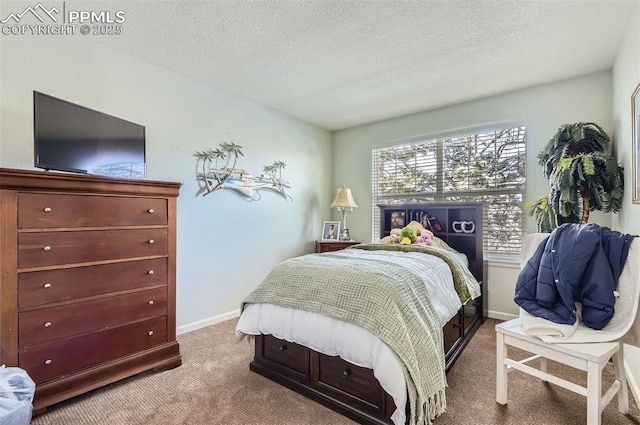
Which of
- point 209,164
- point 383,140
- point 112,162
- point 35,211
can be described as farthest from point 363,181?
point 35,211

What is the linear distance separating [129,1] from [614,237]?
325 cm

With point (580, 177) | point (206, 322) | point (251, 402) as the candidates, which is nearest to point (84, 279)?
point (251, 402)

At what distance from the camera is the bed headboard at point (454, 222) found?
3199 mm

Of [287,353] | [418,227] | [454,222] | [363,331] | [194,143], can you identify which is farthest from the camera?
[454,222]

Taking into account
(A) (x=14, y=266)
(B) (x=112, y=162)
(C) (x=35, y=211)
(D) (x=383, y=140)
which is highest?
(D) (x=383, y=140)

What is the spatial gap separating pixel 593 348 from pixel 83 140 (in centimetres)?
327

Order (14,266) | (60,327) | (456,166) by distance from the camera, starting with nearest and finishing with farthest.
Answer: (14,266)
(60,327)
(456,166)

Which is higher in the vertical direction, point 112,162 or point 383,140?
point 383,140

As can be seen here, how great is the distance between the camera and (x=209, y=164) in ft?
10.3

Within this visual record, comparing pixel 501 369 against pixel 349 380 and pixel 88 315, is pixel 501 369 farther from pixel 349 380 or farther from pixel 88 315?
pixel 88 315

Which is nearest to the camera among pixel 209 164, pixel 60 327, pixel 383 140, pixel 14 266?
pixel 14 266

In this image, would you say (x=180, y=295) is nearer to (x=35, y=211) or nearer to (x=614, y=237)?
(x=35, y=211)

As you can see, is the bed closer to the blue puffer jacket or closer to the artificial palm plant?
the blue puffer jacket

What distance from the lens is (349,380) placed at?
1716 millimetres
